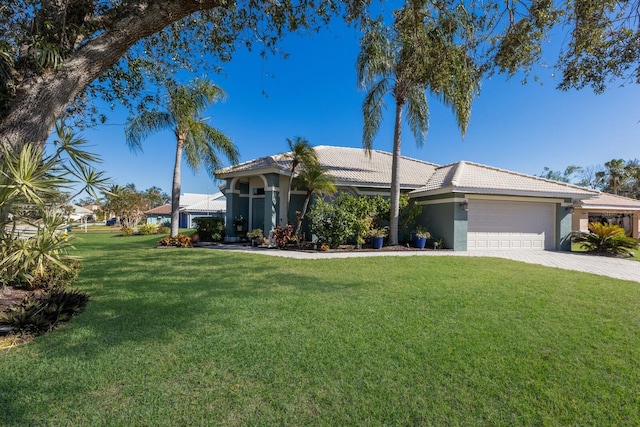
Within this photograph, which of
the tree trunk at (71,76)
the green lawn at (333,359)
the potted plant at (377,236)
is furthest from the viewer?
the potted plant at (377,236)

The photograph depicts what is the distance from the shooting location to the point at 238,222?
16.9 metres

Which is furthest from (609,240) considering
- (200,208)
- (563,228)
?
(200,208)

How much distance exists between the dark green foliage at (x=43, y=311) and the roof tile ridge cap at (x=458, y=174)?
14247 mm

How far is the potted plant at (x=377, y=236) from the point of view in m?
14.1

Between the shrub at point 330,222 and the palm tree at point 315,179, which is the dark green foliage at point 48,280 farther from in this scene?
the palm tree at point 315,179

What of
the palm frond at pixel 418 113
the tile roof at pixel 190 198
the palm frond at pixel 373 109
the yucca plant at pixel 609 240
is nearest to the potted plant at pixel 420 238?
the palm frond at pixel 418 113

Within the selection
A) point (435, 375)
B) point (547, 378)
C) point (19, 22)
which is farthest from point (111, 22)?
point (547, 378)

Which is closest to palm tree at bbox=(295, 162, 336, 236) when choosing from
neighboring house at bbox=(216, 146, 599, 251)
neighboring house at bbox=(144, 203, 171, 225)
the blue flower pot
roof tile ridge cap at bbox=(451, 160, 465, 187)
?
neighboring house at bbox=(216, 146, 599, 251)

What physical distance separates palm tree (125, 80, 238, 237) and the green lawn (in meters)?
11.7

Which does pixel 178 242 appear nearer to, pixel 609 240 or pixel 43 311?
pixel 43 311

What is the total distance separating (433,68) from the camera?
6352 mm

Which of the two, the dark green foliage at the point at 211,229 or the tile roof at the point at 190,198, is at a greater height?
the tile roof at the point at 190,198

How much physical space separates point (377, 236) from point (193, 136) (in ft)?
39.4

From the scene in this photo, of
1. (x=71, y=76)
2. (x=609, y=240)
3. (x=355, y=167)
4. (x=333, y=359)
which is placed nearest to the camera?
(x=333, y=359)
